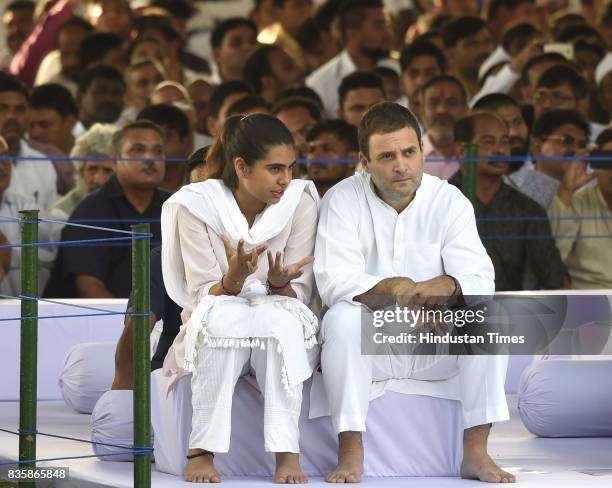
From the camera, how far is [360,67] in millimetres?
12258

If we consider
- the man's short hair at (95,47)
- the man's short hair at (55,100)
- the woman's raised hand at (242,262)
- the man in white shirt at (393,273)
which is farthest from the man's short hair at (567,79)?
the woman's raised hand at (242,262)

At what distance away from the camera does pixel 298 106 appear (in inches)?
397

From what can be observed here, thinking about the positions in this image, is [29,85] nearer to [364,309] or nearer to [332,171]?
[332,171]

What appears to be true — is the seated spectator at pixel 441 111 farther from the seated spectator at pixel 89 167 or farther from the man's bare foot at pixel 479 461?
the man's bare foot at pixel 479 461

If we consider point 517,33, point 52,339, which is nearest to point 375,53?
point 517,33

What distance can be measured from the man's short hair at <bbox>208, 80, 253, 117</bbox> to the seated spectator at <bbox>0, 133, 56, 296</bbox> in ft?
4.89

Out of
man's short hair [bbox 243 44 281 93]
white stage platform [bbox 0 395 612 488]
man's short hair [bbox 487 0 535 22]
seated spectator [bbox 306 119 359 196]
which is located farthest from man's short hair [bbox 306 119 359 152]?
man's short hair [bbox 487 0 535 22]

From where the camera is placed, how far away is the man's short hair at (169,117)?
10086 millimetres

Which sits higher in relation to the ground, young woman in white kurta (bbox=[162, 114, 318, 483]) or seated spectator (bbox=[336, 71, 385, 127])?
seated spectator (bbox=[336, 71, 385, 127])

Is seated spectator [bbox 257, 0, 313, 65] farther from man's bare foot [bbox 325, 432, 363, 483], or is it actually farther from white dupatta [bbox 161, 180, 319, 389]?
man's bare foot [bbox 325, 432, 363, 483]

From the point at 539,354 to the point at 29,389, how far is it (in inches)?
105

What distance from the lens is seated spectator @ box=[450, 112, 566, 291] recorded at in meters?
9.14

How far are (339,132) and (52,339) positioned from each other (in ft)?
6.62

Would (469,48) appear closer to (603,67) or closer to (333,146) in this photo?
(603,67)
